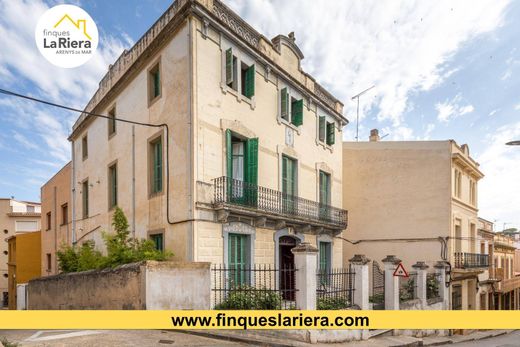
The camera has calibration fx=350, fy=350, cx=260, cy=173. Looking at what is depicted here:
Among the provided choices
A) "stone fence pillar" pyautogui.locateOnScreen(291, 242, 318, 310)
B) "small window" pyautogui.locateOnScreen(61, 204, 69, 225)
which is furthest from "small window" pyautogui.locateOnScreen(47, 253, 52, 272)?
"stone fence pillar" pyautogui.locateOnScreen(291, 242, 318, 310)

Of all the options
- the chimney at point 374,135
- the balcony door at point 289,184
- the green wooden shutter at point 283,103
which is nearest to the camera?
the balcony door at point 289,184

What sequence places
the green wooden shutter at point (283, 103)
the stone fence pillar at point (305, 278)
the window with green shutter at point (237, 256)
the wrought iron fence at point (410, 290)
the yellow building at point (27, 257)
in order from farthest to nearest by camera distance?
the yellow building at point (27, 257) < the green wooden shutter at point (283, 103) < the wrought iron fence at point (410, 290) < the window with green shutter at point (237, 256) < the stone fence pillar at point (305, 278)

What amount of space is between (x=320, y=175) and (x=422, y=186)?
601 centimetres

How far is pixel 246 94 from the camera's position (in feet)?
40.1

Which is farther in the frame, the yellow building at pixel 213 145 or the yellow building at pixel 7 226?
the yellow building at pixel 7 226

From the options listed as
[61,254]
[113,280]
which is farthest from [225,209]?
[61,254]

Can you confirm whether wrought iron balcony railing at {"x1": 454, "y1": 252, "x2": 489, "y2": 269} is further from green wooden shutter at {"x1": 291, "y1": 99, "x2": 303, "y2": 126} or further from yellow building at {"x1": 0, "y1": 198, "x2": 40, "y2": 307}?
yellow building at {"x1": 0, "y1": 198, "x2": 40, "y2": 307}

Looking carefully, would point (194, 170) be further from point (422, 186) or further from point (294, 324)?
point (422, 186)

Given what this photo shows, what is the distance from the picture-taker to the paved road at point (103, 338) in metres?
6.75

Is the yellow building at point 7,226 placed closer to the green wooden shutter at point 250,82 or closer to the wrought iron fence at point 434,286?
the green wooden shutter at point 250,82

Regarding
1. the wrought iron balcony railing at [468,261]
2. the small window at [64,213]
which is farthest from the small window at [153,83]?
the wrought iron balcony railing at [468,261]

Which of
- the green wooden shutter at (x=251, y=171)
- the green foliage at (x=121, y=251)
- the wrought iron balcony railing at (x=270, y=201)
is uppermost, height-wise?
the green wooden shutter at (x=251, y=171)

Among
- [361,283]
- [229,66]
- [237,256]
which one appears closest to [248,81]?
[229,66]

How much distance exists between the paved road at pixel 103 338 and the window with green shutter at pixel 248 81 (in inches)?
310
